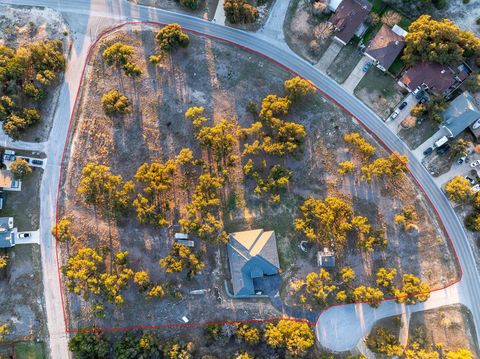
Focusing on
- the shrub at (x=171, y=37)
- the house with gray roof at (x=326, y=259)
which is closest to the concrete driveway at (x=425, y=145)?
the house with gray roof at (x=326, y=259)

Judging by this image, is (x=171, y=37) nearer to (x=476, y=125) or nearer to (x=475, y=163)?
(x=476, y=125)

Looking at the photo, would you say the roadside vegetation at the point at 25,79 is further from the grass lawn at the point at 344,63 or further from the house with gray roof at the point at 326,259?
the house with gray roof at the point at 326,259

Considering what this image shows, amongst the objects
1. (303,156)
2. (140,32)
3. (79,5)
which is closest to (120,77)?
(140,32)

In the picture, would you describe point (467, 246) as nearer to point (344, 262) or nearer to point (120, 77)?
point (344, 262)

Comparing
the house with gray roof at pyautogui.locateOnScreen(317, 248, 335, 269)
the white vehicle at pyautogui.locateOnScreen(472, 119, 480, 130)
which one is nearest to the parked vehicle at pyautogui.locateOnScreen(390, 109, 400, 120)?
the white vehicle at pyautogui.locateOnScreen(472, 119, 480, 130)

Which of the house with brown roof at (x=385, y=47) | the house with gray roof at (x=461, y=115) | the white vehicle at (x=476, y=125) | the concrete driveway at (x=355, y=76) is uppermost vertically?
the house with brown roof at (x=385, y=47)

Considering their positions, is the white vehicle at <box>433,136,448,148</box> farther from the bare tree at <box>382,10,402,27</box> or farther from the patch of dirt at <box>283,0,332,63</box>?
the patch of dirt at <box>283,0,332,63</box>
